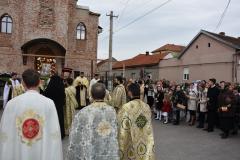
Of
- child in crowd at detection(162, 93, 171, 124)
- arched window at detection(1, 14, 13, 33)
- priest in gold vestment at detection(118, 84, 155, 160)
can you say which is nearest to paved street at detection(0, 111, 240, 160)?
child in crowd at detection(162, 93, 171, 124)

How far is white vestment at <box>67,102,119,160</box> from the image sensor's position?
4.36 m

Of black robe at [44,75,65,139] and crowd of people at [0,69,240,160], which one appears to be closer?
crowd of people at [0,69,240,160]

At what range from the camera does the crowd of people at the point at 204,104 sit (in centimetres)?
1062

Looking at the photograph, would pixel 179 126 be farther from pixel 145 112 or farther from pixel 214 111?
pixel 145 112

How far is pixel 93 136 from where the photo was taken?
438 centimetres

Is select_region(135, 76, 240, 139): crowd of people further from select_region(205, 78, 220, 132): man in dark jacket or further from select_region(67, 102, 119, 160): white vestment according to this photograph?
select_region(67, 102, 119, 160): white vestment

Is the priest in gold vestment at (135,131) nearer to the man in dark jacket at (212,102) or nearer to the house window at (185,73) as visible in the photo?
the man in dark jacket at (212,102)

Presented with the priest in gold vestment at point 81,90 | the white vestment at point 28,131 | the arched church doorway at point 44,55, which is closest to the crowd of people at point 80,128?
the white vestment at point 28,131

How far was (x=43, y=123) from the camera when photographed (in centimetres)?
387

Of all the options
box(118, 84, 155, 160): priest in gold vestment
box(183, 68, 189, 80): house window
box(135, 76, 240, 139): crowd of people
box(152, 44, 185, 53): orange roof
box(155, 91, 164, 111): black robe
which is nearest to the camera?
box(118, 84, 155, 160): priest in gold vestment

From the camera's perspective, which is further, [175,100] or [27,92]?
[175,100]

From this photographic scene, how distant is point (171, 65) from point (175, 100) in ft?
81.8

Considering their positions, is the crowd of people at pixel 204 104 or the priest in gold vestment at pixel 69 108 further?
the crowd of people at pixel 204 104

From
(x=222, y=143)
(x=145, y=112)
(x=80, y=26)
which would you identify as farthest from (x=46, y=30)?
(x=145, y=112)
